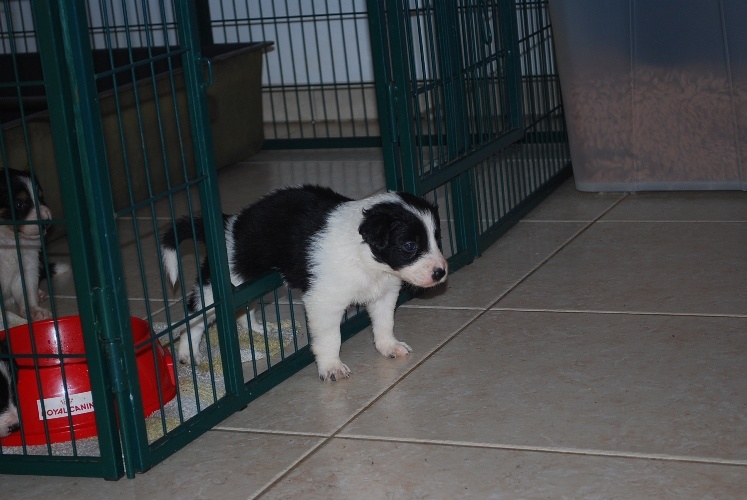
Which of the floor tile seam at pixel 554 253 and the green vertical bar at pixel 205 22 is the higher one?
the green vertical bar at pixel 205 22

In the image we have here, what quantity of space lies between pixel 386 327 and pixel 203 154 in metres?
0.94

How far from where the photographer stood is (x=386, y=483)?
2.62 m

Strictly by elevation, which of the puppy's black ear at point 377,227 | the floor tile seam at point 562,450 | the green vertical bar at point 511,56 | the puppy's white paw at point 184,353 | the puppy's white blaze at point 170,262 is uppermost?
the green vertical bar at point 511,56

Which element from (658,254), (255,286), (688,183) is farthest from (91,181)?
(688,183)

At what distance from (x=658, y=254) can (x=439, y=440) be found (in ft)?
5.98

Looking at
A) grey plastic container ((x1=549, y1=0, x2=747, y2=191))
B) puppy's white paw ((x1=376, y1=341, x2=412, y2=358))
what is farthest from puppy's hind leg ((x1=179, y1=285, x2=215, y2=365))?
grey plastic container ((x1=549, y1=0, x2=747, y2=191))

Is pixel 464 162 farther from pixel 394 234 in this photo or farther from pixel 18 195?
pixel 18 195

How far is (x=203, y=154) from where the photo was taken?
2.90m

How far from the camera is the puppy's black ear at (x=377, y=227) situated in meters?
3.09

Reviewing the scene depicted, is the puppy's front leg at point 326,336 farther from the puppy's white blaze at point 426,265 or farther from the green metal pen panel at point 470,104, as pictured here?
the green metal pen panel at point 470,104

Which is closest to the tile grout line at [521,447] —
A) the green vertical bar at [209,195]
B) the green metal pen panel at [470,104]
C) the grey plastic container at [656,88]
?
the green vertical bar at [209,195]

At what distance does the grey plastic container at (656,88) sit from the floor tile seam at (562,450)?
2.69 meters

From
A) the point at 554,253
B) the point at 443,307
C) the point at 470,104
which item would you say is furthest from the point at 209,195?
the point at 554,253

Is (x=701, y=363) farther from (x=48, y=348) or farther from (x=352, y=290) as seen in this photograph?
(x=48, y=348)
